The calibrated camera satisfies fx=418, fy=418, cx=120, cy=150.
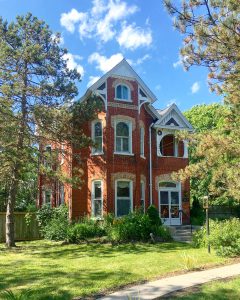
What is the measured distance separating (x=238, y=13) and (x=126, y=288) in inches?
295

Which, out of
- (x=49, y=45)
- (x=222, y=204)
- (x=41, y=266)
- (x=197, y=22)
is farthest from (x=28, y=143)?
(x=222, y=204)

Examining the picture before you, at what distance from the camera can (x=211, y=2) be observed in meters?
11.1

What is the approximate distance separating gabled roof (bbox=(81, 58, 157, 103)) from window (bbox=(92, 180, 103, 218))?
520 centimetres

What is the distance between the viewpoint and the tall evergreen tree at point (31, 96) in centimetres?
1862

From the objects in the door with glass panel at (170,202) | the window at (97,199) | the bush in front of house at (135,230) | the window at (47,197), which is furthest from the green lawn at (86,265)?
the window at (47,197)

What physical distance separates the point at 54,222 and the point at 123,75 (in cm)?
927

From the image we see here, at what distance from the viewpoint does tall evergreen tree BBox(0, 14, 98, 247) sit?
18625mm

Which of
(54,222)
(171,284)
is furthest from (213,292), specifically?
(54,222)

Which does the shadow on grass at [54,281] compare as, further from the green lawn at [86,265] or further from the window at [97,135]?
the window at [97,135]

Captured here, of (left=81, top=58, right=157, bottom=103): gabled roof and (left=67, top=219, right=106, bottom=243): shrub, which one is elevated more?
(left=81, top=58, right=157, bottom=103): gabled roof

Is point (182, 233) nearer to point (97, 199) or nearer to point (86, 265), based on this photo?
point (97, 199)

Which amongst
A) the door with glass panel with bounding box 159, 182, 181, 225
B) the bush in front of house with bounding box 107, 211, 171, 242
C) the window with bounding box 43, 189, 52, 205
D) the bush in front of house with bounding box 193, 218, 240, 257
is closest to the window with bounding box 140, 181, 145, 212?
the door with glass panel with bounding box 159, 182, 181, 225

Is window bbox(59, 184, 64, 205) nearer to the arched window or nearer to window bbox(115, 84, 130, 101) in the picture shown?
window bbox(115, 84, 130, 101)

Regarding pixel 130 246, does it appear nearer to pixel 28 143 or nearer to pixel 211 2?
pixel 28 143
